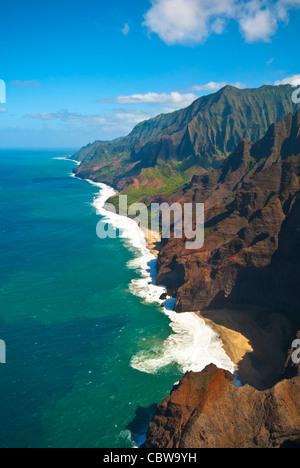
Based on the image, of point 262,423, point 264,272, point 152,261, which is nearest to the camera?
point 262,423

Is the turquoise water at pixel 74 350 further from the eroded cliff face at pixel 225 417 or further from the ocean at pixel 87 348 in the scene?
the eroded cliff face at pixel 225 417

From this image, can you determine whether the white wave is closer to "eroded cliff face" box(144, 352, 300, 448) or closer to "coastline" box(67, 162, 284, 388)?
"coastline" box(67, 162, 284, 388)

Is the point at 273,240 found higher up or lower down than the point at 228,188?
lower down

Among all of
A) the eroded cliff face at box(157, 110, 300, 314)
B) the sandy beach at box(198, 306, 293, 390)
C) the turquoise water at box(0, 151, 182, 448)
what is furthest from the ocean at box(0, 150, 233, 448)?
the eroded cliff face at box(157, 110, 300, 314)

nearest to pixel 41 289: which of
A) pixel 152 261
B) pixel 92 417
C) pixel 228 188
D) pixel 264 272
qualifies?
pixel 152 261
